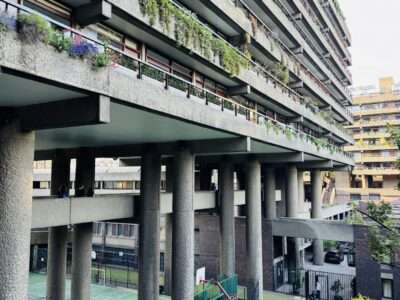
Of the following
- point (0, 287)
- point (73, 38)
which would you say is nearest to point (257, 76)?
point (73, 38)

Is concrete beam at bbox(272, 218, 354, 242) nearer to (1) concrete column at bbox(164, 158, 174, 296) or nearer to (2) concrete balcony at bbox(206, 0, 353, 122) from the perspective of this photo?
(1) concrete column at bbox(164, 158, 174, 296)

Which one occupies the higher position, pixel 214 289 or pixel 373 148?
pixel 373 148

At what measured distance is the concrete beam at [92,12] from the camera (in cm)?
1174

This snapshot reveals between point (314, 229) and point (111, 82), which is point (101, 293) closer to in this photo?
point (314, 229)

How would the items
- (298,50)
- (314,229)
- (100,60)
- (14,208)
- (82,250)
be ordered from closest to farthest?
(100,60) < (14,208) < (82,250) < (314,229) < (298,50)

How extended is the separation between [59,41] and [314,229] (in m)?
23.1

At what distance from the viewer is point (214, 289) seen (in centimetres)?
2122

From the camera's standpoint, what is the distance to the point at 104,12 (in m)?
11.7

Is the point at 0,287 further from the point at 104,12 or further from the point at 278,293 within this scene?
the point at 278,293

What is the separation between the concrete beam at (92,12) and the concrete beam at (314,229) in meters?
20.6

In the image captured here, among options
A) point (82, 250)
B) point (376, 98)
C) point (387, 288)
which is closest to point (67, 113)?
point (82, 250)

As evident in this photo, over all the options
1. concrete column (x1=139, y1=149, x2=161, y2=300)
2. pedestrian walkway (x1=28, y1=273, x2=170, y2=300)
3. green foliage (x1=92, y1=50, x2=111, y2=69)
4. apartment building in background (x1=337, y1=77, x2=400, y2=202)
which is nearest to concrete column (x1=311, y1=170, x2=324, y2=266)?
pedestrian walkway (x1=28, y1=273, x2=170, y2=300)

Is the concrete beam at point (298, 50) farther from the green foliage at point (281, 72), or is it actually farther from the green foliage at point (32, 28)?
the green foliage at point (32, 28)

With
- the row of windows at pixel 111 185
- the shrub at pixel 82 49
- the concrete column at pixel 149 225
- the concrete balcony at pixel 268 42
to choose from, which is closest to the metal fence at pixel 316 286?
the concrete column at pixel 149 225
